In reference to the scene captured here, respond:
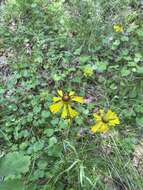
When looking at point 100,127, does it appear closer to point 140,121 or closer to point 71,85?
point 140,121

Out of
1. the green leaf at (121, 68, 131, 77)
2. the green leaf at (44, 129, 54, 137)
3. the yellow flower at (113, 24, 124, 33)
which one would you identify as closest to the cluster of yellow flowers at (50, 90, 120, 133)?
the green leaf at (44, 129, 54, 137)

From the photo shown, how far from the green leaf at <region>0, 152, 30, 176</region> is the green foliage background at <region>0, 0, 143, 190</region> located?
904 millimetres

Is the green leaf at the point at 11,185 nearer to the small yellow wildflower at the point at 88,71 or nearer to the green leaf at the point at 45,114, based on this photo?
the green leaf at the point at 45,114

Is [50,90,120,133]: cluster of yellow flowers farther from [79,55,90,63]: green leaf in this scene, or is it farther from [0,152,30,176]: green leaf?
[79,55,90,63]: green leaf

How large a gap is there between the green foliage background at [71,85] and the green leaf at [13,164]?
90 centimetres

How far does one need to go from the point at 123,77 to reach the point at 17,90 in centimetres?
81

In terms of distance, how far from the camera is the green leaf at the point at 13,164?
1.15 m

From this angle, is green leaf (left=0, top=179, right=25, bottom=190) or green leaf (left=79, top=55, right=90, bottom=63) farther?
green leaf (left=79, top=55, right=90, bottom=63)

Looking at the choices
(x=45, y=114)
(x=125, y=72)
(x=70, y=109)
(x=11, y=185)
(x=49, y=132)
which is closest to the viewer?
(x=11, y=185)

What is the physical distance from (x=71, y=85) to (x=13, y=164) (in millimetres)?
1694

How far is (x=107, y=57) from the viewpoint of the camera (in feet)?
9.66

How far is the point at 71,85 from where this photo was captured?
112 inches

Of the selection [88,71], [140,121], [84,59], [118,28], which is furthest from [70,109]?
[118,28]

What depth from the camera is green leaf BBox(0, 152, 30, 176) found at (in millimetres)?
1155
